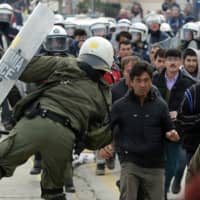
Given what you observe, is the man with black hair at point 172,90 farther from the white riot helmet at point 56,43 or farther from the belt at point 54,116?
the belt at point 54,116

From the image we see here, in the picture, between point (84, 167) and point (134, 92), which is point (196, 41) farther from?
point (134, 92)

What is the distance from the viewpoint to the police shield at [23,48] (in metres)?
A: 5.94

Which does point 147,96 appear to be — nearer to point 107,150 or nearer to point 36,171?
point 107,150

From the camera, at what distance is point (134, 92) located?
653 centimetres

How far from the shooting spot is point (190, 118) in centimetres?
651

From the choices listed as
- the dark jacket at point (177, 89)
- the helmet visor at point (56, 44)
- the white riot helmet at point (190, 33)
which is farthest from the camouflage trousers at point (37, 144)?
the white riot helmet at point (190, 33)

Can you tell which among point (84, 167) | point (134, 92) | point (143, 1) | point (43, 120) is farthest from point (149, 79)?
point (143, 1)

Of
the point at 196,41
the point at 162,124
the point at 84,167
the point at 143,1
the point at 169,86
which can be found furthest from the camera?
the point at 143,1

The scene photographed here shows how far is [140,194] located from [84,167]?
3248 mm

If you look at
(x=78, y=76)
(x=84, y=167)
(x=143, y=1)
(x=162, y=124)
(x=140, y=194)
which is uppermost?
(x=78, y=76)

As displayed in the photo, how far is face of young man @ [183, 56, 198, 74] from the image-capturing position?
356 inches

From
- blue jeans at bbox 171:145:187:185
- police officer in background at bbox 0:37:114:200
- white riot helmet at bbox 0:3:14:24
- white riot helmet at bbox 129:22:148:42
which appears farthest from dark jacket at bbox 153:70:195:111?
white riot helmet at bbox 129:22:148:42

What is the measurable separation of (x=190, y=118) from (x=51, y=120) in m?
1.25

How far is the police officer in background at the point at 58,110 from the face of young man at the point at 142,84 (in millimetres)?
396
